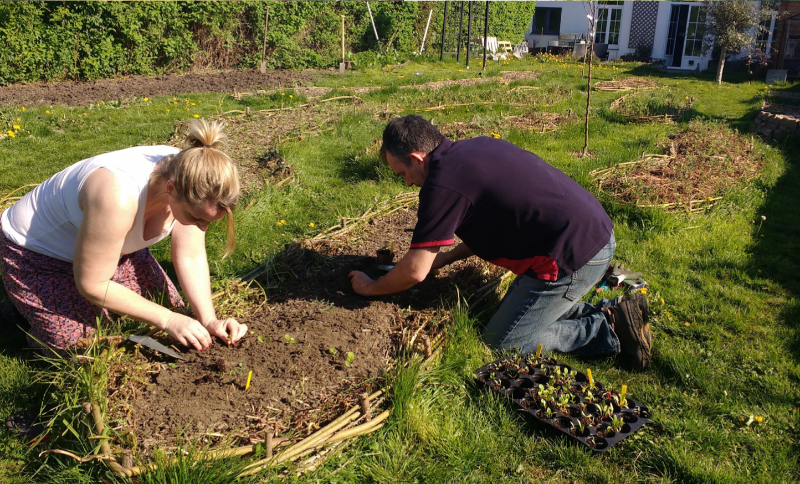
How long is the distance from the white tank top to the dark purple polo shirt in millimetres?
1306

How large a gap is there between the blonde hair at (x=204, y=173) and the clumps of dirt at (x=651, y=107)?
7.95 m

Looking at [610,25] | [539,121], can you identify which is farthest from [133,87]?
[610,25]

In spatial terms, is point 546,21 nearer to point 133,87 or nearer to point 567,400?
point 133,87

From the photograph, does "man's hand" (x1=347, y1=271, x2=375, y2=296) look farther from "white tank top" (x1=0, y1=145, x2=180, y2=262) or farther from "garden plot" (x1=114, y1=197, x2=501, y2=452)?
"white tank top" (x1=0, y1=145, x2=180, y2=262)

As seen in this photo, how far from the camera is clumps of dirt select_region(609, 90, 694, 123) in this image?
9.14 metres

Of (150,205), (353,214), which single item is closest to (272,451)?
(150,205)

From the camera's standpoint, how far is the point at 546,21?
30.6m

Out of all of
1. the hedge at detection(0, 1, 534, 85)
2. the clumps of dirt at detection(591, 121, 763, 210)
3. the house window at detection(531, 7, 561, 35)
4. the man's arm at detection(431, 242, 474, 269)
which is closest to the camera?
the man's arm at detection(431, 242, 474, 269)

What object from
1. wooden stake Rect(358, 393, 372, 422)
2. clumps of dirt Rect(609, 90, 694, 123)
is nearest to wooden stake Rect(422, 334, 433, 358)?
wooden stake Rect(358, 393, 372, 422)

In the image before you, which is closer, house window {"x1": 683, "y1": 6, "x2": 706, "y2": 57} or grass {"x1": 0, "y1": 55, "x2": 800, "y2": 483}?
grass {"x1": 0, "y1": 55, "x2": 800, "y2": 483}

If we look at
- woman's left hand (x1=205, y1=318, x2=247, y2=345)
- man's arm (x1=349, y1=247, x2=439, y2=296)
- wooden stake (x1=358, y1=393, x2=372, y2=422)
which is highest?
man's arm (x1=349, y1=247, x2=439, y2=296)

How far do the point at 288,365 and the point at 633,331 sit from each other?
1.90m

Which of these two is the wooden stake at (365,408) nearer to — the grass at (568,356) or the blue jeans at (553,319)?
the grass at (568,356)

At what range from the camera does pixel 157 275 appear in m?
3.43
